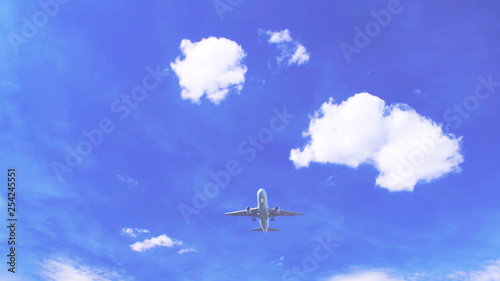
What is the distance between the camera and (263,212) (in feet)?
367

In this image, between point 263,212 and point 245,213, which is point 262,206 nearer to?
point 263,212

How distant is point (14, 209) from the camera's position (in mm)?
69438

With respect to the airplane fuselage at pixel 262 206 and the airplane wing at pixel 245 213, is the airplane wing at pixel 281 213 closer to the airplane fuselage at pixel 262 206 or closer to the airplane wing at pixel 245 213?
the airplane fuselage at pixel 262 206

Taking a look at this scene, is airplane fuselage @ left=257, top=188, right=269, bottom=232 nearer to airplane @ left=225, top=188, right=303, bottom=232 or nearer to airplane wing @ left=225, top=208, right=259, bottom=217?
airplane @ left=225, top=188, right=303, bottom=232

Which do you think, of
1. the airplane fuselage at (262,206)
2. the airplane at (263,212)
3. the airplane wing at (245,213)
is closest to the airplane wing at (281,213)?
the airplane at (263,212)

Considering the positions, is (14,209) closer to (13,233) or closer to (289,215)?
(13,233)

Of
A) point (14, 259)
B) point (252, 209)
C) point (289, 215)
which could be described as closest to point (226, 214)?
point (252, 209)

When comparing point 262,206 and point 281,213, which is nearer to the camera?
point 262,206

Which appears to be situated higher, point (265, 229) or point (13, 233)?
point (265, 229)

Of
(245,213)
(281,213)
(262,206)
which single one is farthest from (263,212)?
(281,213)

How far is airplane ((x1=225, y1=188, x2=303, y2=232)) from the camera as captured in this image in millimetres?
108812

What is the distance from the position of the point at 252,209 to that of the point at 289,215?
50.8 ft

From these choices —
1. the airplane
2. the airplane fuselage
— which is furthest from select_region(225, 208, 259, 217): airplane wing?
the airplane fuselage

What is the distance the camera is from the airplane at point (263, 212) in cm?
10881
